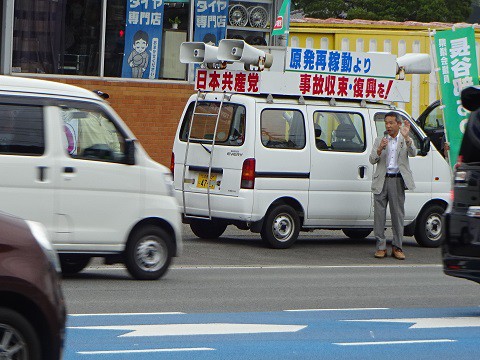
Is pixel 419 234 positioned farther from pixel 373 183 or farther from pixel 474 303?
pixel 474 303

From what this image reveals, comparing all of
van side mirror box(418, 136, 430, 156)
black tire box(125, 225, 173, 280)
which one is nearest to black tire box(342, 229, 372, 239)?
van side mirror box(418, 136, 430, 156)

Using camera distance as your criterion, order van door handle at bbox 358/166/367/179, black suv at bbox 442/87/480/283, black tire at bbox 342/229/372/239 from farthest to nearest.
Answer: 1. black tire at bbox 342/229/372/239
2. van door handle at bbox 358/166/367/179
3. black suv at bbox 442/87/480/283

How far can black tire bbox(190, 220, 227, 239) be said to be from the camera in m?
17.3

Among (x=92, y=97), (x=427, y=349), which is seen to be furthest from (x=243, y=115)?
(x=427, y=349)

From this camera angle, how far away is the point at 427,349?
29.2 ft

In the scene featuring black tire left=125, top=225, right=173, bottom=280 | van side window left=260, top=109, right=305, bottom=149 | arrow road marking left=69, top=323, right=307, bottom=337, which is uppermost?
van side window left=260, top=109, right=305, bottom=149

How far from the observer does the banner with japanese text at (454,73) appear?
1709cm

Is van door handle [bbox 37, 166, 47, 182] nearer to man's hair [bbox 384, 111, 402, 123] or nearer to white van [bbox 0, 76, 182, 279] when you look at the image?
white van [bbox 0, 76, 182, 279]

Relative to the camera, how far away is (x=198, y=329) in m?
9.48

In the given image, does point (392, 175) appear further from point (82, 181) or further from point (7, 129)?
point (7, 129)

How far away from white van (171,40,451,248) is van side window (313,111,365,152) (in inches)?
0.5

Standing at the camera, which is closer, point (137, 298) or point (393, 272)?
point (137, 298)

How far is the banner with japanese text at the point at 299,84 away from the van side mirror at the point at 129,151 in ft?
14.1

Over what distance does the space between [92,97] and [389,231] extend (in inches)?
344
